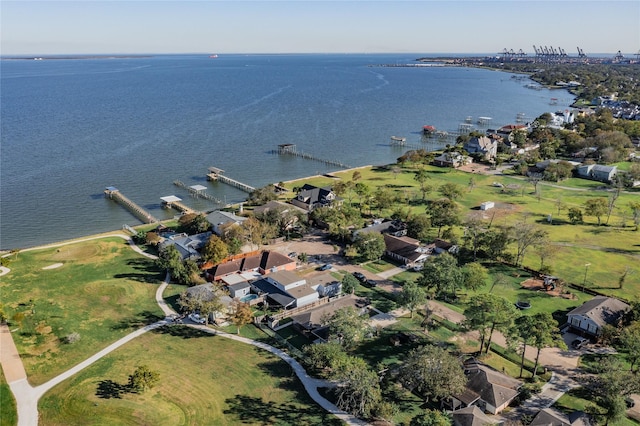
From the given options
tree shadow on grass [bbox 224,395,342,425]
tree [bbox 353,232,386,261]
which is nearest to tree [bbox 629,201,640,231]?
tree [bbox 353,232,386,261]

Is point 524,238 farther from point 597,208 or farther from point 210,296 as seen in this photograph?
point 210,296

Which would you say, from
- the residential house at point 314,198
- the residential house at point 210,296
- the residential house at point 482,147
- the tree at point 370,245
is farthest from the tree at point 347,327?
the residential house at point 482,147

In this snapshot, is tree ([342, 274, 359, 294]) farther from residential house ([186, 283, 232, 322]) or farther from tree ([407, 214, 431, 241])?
tree ([407, 214, 431, 241])

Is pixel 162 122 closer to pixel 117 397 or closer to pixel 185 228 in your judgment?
pixel 185 228

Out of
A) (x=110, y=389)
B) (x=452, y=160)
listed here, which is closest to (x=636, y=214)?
(x=452, y=160)

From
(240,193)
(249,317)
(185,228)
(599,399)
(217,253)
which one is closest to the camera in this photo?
(599,399)

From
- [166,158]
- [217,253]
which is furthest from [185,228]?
[166,158]
